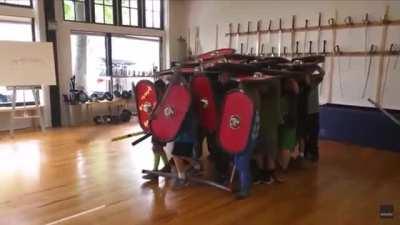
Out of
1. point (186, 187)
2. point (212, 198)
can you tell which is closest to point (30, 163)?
point (186, 187)

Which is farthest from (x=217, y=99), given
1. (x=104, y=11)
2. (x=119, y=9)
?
(x=119, y=9)

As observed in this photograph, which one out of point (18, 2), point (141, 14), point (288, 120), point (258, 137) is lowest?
point (258, 137)

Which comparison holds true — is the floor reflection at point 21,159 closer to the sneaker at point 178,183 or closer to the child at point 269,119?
the sneaker at point 178,183

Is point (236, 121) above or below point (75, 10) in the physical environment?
below

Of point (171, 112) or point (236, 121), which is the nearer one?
point (236, 121)

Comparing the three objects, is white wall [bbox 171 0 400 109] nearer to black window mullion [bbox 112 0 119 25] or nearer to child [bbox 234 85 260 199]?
black window mullion [bbox 112 0 119 25]

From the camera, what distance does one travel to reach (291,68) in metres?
4.09

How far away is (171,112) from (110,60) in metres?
5.13

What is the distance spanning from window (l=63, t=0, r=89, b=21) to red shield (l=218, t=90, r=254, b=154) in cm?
532

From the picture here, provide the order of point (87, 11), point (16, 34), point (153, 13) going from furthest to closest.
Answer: point (153, 13), point (87, 11), point (16, 34)

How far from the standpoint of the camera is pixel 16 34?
676cm

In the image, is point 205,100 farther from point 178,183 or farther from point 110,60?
point 110,60

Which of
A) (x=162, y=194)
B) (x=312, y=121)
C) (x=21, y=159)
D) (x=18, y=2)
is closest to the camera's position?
(x=162, y=194)

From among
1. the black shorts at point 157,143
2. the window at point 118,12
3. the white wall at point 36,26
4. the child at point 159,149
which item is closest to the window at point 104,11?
the window at point 118,12
